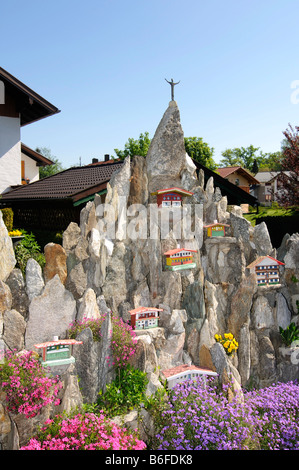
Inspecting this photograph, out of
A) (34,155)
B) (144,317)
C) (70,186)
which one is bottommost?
(144,317)

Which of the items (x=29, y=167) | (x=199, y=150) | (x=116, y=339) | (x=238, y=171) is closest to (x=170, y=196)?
(x=116, y=339)

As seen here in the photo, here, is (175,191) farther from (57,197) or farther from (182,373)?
(182,373)

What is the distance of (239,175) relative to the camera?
135 ft

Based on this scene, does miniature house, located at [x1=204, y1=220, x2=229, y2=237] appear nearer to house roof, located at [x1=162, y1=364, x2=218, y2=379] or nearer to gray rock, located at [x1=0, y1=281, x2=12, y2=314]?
house roof, located at [x1=162, y1=364, x2=218, y2=379]

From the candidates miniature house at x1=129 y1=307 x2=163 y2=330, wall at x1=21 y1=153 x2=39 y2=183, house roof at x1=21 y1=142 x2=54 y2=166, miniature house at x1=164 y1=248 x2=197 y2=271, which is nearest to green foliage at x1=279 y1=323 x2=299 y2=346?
miniature house at x1=164 y1=248 x2=197 y2=271

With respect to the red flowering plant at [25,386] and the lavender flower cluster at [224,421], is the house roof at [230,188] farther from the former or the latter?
the red flowering plant at [25,386]

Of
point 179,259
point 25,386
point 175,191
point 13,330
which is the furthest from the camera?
point 175,191

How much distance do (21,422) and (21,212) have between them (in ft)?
35.1

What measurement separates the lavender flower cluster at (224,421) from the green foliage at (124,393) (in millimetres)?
835

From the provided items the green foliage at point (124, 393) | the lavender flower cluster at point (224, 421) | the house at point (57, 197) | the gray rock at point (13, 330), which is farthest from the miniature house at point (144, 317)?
the house at point (57, 197)

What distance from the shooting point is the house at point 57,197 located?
1366 centimetres

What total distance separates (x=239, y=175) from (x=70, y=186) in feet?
97.5
